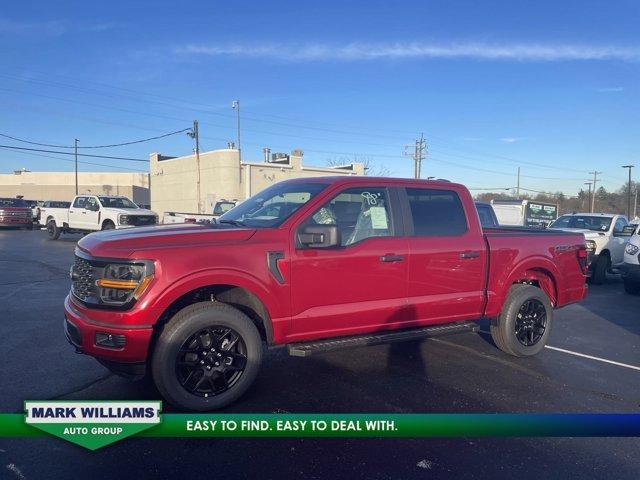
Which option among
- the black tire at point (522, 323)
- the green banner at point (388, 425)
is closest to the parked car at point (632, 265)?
the black tire at point (522, 323)

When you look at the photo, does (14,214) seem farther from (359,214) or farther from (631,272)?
(631,272)

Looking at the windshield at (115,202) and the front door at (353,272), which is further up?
the windshield at (115,202)

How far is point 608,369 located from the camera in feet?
18.0

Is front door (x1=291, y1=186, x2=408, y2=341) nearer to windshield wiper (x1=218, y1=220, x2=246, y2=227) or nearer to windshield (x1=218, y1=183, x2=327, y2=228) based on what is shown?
windshield (x1=218, y1=183, x2=327, y2=228)

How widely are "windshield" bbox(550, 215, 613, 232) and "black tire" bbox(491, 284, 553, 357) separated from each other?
26.9 feet

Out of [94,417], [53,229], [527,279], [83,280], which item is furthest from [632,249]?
[53,229]

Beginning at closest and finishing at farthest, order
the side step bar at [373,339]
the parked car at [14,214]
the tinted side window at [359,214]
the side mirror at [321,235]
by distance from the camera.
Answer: the side mirror at [321,235] < the side step bar at [373,339] < the tinted side window at [359,214] < the parked car at [14,214]

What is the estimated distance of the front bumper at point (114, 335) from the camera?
3656 millimetres

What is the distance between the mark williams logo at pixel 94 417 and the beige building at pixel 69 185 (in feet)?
245

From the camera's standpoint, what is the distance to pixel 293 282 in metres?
4.20

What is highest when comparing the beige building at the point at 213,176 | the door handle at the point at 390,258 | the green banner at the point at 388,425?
the beige building at the point at 213,176

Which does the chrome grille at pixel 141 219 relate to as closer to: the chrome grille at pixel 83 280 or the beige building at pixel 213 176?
the beige building at pixel 213 176

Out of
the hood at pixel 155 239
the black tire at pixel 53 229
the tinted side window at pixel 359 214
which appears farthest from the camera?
the black tire at pixel 53 229

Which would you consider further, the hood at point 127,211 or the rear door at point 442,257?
the hood at point 127,211
